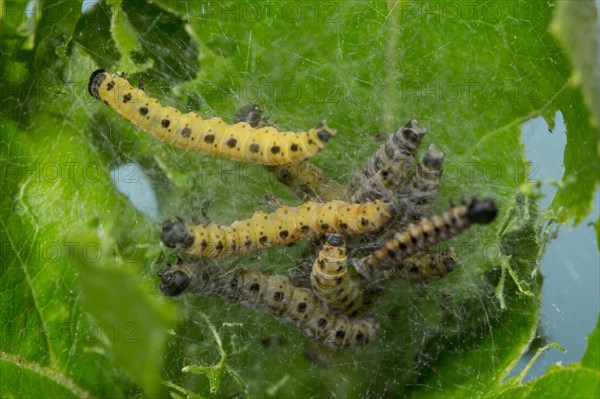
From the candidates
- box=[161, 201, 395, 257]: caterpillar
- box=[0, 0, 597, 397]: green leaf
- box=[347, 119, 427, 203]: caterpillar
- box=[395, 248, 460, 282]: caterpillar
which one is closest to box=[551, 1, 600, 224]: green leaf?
box=[0, 0, 597, 397]: green leaf

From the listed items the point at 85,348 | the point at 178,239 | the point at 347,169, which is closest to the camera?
the point at 85,348

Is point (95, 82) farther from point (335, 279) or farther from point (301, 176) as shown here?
point (335, 279)

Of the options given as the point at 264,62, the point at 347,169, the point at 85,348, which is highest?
the point at 264,62

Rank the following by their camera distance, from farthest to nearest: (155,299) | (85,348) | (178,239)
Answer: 1. (155,299)
2. (178,239)
3. (85,348)

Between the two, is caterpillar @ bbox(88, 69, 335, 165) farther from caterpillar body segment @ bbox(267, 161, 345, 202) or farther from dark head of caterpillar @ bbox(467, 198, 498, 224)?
dark head of caterpillar @ bbox(467, 198, 498, 224)

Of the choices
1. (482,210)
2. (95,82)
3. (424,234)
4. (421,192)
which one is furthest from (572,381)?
(95,82)

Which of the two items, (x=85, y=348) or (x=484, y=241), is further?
(x=484, y=241)

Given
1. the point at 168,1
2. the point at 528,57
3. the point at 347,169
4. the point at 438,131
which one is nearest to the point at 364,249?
the point at 347,169

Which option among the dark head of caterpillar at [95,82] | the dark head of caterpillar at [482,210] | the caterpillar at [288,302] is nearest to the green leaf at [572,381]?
the dark head of caterpillar at [482,210]

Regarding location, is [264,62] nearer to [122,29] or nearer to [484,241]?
[122,29]
